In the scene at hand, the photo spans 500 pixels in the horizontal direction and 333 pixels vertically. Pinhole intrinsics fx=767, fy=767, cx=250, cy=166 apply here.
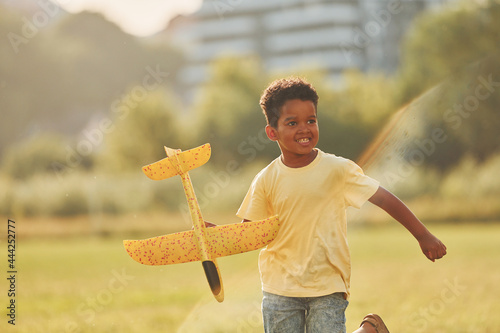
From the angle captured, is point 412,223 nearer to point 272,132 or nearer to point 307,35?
point 272,132

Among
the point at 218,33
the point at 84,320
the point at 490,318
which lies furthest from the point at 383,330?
the point at 218,33

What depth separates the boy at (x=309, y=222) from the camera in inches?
89.7

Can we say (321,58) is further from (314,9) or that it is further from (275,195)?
(275,195)

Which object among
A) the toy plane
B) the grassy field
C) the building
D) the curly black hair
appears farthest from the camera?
the building

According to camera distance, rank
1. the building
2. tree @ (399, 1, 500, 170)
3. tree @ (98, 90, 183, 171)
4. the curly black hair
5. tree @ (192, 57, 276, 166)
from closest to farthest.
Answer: the curly black hair → tree @ (399, 1, 500, 170) → tree @ (192, 57, 276, 166) → tree @ (98, 90, 183, 171) → the building

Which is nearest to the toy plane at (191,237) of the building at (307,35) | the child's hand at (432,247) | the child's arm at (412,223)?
the child's arm at (412,223)

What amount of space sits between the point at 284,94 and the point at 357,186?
36 cm

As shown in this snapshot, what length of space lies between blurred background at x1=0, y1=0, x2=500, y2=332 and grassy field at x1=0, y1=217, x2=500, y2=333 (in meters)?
0.60

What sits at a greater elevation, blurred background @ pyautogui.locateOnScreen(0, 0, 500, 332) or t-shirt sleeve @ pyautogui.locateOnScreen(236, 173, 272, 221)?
blurred background @ pyautogui.locateOnScreen(0, 0, 500, 332)

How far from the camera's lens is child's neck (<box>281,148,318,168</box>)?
237cm

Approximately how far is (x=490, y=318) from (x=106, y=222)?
9.50 meters

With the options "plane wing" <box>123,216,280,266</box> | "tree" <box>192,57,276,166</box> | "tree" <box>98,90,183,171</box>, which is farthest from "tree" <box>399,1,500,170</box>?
"plane wing" <box>123,216,280,266</box>

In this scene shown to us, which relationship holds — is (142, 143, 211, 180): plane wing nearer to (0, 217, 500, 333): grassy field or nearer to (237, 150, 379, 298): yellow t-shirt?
(237, 150, 379, 298): yellow t-shirt

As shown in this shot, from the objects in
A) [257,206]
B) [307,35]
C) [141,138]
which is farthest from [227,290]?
[307,35]
